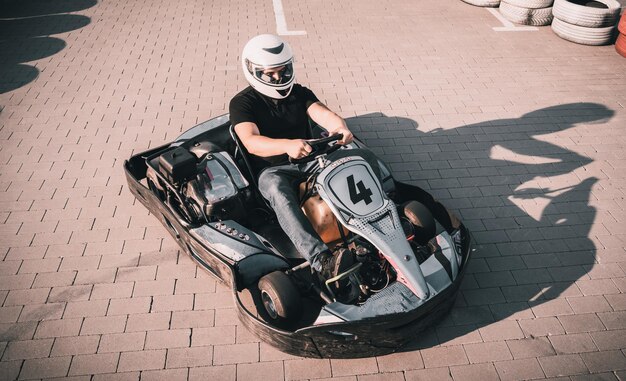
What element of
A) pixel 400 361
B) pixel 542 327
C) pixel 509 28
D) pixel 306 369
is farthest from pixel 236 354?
pixel 509 28

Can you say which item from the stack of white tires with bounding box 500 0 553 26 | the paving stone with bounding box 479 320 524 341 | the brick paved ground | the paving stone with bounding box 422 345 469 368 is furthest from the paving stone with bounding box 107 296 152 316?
the stack of white tires with bounding box 500 0 553 26

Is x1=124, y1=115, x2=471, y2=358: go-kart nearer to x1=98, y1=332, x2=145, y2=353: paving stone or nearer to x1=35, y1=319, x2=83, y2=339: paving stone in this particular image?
x1=98, y1=332, x2=145, y2=353: paving stone

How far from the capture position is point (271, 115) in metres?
4.30

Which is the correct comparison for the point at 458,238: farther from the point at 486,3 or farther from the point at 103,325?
the point at 486,3

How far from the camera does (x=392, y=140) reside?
19.9 feet

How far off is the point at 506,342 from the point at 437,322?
600mm

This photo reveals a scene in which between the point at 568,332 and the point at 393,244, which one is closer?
the point at 393,244

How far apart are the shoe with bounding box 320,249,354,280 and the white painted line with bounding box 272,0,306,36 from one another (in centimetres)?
605

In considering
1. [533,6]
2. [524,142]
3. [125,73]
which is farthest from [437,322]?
[533,6]

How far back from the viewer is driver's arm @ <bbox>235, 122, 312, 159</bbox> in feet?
12.5

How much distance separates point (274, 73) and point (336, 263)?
167 centimetres

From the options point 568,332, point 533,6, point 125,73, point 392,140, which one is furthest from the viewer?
point 533,6

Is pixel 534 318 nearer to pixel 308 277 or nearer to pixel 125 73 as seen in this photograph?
pixel 308 277

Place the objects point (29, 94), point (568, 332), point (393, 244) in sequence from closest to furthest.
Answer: point (393, 244), point (568, 332), point (29, 94)
